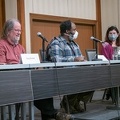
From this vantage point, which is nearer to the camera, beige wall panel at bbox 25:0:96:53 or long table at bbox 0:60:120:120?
long table at bbox 0:60:120:120

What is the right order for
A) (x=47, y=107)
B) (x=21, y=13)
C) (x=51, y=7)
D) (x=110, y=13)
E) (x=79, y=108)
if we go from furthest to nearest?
(x=110, y=13) < (x=51, y=7) < (x=21, y=13) < (x=79, y=108) < (x=47, y=107)

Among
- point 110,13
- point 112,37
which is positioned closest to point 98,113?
point 112,37

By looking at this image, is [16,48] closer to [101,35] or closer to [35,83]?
[35,83]

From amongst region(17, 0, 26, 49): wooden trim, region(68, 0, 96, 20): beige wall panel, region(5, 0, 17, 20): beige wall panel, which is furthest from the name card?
region(68, 0, 96, 20): beige wall panel

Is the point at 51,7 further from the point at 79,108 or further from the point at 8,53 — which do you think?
the point at 8,53

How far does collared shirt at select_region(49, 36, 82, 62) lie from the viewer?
3924 millimetres

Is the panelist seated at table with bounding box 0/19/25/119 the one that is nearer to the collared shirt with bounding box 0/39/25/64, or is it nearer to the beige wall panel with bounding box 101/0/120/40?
the collared shirt with bounding box 0/39/25/64

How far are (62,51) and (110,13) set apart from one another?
4761mm

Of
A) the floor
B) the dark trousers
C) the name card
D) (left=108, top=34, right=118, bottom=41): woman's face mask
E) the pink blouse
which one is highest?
(left=108, top=34, right=118, bottom=41): woman's face mask

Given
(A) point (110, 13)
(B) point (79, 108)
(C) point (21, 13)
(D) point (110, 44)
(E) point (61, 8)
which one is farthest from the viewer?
(A) point (110, 13)

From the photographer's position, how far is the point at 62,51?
4.00 m

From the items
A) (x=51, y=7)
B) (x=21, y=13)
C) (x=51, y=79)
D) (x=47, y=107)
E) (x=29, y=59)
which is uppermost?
(x=51, y=7)

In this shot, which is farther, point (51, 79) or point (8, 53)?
point (8, 53)

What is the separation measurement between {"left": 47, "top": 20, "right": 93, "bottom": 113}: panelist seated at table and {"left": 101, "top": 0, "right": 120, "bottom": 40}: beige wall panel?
4374 millimetres
